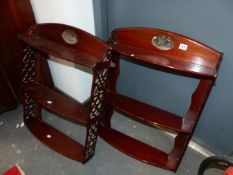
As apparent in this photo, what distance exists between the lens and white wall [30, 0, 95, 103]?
48.3 inches

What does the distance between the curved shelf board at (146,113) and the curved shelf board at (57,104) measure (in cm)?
17

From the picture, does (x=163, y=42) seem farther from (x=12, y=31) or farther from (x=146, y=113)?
(x=12, y=31)

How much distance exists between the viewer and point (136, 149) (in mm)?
1422

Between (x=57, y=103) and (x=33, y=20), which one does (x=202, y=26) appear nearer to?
(x=57, y=103)

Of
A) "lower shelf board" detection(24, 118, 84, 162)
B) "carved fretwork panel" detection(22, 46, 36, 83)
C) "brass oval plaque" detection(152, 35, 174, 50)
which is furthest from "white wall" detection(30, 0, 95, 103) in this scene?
"brass oval plaque" detection(152, 35, 174, 50)

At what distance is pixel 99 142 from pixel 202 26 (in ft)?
3.02

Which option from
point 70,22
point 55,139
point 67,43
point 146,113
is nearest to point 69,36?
point 67,43

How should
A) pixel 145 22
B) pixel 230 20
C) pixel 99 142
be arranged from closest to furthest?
pixel 230 20 → pixel 145 22 → pixel 99 142

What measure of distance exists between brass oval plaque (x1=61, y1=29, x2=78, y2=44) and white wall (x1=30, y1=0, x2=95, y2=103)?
15 cm

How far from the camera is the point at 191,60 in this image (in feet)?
3.33

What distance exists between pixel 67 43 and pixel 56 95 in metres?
0.36

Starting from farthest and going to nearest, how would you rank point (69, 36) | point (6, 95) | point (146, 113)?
point (6, 95)
point (146, 113)
point (69, 36)

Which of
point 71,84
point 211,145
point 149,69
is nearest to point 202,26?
point 149,69

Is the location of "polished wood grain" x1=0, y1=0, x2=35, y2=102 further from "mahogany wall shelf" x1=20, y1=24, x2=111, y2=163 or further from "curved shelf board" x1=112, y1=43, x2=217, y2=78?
"curved shelf board" x1=112, y1=43, x2=217, y2=78
